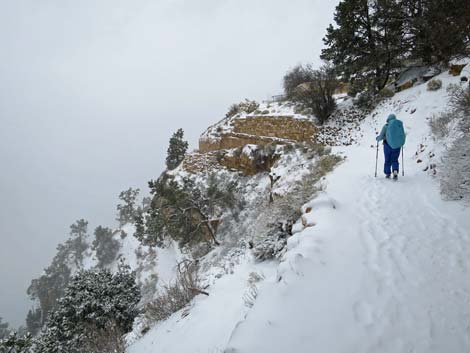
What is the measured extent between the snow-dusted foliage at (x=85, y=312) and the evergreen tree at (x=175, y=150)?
1636 cm

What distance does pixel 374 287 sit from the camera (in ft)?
9.12

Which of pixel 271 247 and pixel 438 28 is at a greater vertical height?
pixel 438 28

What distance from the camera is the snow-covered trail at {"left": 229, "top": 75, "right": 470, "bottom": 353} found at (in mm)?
2188

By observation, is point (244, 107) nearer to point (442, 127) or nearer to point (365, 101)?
point (365, 101)

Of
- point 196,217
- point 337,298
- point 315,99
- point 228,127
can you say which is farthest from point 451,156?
point 228,127

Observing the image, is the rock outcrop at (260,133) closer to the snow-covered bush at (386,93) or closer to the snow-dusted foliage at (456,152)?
the snow-covered bush at (386,93)

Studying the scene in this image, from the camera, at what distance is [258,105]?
21.3 meters

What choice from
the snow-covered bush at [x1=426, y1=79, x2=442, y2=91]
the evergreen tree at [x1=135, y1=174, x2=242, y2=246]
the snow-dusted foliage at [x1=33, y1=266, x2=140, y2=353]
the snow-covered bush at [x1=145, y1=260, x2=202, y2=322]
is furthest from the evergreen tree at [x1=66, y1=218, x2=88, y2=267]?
the snow-covered bush at [x1=426, y1=79, x2=442, y2=91]

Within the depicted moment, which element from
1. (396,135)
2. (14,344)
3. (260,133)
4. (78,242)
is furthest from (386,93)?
(78,242)

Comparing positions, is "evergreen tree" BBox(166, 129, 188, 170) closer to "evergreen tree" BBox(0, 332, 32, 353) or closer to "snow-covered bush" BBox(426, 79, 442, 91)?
"evergreen tree" BBox(0, 332, 32, 353)

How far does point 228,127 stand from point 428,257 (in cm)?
1877

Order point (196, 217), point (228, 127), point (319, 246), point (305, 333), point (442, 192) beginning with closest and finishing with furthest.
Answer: point (305, 333), point (319, 246), point (442, 192), point (196, 217), point (228, 127)

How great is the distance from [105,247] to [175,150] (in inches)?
877

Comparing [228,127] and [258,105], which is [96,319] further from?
[258,105]
